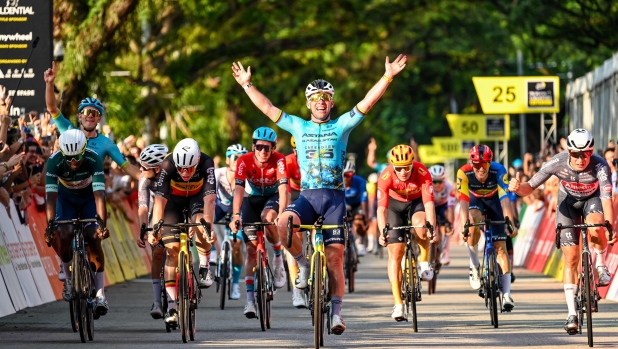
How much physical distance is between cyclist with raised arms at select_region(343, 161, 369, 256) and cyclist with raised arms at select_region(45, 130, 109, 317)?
25.8 ft

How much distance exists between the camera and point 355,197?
80.8 ft

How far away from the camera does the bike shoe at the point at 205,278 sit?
15148 millimetres

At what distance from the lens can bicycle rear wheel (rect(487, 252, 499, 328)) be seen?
626 inches

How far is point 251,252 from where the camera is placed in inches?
645

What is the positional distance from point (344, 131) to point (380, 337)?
7.87 ft

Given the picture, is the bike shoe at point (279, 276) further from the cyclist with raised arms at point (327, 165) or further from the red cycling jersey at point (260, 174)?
the cyclist with raised arms at point (327, 165)

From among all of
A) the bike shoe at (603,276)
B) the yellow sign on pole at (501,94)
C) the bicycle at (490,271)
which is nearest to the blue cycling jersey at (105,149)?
the bicycle at (490,271)

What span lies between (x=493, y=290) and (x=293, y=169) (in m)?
3.00

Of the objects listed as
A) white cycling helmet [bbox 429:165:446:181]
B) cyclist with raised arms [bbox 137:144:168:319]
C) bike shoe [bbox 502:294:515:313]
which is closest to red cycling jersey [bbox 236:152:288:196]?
cyclist with raised arms [bbox 137:144:168:319]

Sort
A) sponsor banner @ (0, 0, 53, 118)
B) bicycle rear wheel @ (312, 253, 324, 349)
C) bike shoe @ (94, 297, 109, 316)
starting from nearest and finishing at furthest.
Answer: bicycle rear wheel @ (312, 253, 324, 349) → bike shoe @ (94, 297, 109, 316) → sponsor banner @ (0, 0, 53, 118)

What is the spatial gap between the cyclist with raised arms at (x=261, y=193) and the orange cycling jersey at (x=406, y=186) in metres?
1.02

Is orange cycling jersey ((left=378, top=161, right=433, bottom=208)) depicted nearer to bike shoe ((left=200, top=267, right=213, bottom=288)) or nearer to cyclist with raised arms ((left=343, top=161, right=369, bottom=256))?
bike shoe ((left=200, top=267, right=213, bottom=288))

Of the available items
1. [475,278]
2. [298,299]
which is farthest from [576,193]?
[475,278]

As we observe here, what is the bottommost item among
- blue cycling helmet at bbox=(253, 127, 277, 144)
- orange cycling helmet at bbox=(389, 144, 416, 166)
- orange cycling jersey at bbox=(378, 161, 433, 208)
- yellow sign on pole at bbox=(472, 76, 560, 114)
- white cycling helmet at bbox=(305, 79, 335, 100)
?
orange cycling jersey at bbox=(378, 161, 433, 208)
